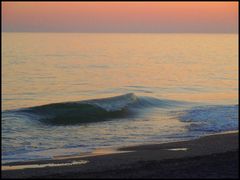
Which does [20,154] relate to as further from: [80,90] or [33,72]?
[33,72]

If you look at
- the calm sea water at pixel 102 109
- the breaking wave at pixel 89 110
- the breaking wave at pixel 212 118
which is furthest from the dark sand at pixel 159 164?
the breaking wave at pixel 89 110

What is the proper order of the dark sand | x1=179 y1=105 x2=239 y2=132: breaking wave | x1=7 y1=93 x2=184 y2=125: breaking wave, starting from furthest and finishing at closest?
x1=7 y1=93 x2=184 y2=125: breaking wave < x1=179 y1=105 x2=239 y2=132: breaking wave < the dark sand

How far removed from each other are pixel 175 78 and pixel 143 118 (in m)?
23.0

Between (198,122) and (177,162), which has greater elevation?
(177,162)

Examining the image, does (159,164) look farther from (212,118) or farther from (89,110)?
(89,110)

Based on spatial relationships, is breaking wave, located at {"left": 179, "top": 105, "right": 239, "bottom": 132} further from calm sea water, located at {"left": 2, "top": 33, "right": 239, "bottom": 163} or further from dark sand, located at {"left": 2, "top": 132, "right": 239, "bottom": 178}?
dark sand, located at {"left": 2, "top": 132, "right": 239, "bottom": 178}

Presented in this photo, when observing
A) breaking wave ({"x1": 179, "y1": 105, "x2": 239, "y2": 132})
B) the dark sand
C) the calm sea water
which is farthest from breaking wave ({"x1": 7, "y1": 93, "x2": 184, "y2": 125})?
the dark sand

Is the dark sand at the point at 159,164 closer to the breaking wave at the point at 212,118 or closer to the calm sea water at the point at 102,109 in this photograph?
the calm sea water at the point at 102,109

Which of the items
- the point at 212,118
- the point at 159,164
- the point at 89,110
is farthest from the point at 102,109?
the point at 159,164

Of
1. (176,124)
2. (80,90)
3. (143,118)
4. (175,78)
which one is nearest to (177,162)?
(176,124)

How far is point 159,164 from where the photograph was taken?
11.0m

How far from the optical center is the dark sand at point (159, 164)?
9.41 meters

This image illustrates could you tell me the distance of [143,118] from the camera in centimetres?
2414

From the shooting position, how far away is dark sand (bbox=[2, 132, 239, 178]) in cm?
941
